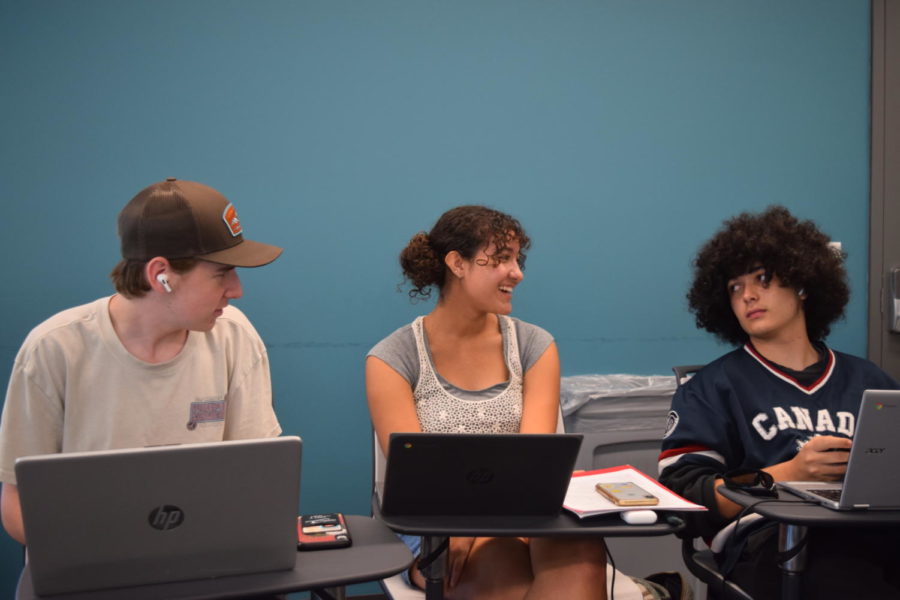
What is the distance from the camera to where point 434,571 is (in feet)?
5.11

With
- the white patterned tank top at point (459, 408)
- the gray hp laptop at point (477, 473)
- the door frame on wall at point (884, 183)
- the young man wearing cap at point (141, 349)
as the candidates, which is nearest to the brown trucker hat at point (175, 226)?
the young man wearing cap at point (141, 349)

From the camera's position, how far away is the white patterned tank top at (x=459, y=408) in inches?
79.8

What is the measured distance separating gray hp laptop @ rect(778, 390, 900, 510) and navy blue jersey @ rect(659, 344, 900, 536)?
0.32 m

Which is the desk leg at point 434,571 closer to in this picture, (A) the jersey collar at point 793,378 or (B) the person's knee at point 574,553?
(B) the person's knee at point 574,553

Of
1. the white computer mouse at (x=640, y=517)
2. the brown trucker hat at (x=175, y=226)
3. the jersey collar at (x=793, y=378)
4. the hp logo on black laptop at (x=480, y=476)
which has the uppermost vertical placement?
the brown trucker hat at (x=175, y=226)

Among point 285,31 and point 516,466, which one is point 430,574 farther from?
point 285,31

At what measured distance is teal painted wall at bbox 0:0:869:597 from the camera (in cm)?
255

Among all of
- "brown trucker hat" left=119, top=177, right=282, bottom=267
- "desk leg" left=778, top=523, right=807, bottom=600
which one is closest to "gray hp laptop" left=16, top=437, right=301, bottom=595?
"brown trucker hat" left=119, top=177, right=282, bottom=267

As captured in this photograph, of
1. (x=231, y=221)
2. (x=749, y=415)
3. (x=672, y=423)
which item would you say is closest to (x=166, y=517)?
(x=231, y=221)

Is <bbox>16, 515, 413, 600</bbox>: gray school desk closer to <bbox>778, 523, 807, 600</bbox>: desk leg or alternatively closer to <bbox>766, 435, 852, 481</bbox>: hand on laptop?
<bbox>778, 523, 807, 600</bbox>: desk leg

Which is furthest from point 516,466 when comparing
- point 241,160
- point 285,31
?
point 285,31

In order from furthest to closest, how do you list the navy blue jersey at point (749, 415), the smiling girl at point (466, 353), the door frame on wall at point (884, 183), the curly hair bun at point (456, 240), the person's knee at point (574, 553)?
1. the door frame on wall at point (884, 183)
2. the curly hair bun at point (456, 240)
3. the smiling girl at point (466, 353)
4. the navy blue jersey at point (749, 415)
5. the person's knee at point (574, 553)

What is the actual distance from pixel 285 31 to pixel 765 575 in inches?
85.4

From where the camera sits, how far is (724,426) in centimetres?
187
